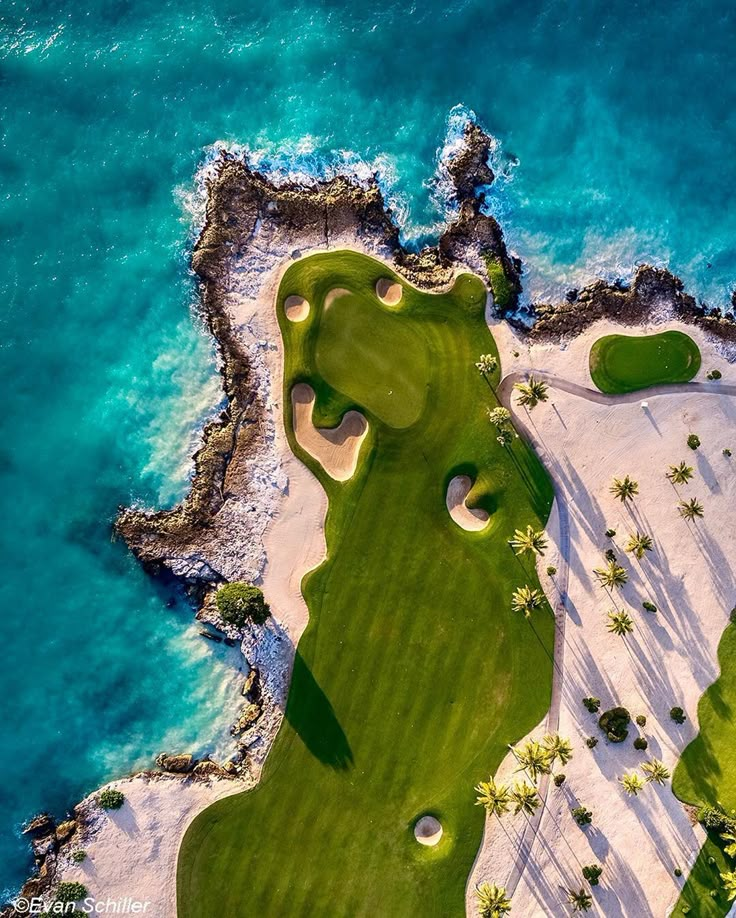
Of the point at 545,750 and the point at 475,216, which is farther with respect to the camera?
the point at 475,216

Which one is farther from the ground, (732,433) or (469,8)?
(469,8)

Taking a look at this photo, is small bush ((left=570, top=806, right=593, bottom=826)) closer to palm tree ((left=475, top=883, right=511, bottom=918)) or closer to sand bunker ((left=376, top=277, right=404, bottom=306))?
palm tree ((left=475, top=883, right=511, bottom=918))

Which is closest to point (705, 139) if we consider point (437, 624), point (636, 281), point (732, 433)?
point (636, 281)

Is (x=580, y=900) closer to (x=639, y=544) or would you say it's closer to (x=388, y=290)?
(x=639, y=544)

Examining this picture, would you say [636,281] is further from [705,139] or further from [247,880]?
[247,880]

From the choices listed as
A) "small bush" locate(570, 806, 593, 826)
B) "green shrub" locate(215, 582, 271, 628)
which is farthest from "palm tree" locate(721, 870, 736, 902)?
"green shrub" locate(215, 582, 271, 628)

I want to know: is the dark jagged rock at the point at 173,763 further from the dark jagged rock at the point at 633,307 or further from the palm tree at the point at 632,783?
the dark jagged rock at the point at 633,307

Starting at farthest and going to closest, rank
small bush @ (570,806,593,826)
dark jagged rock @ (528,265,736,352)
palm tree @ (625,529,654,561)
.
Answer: dark jagged rock @ (528,265,736,352)
small bush @ (570,806,593,826)
palm tree @ (625,529,654,561)
